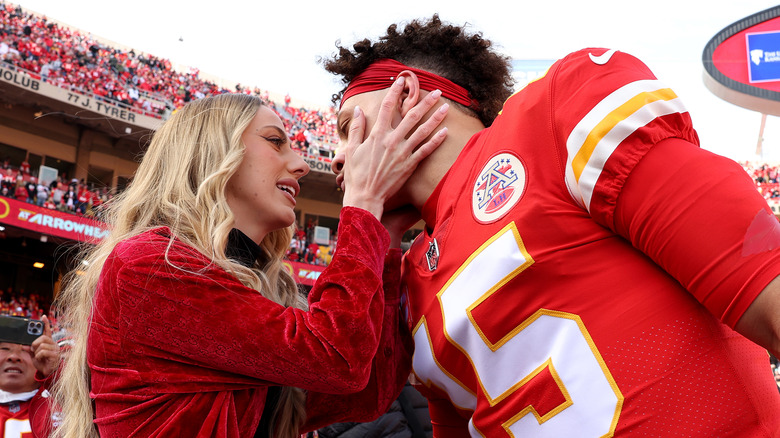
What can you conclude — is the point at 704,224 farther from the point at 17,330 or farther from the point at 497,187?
the point at 17,330

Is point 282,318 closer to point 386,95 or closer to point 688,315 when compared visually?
point 386,95

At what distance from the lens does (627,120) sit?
Result: 1112mm

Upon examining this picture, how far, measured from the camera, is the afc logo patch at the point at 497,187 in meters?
1.32

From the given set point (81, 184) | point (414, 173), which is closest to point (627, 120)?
point (414, 173)

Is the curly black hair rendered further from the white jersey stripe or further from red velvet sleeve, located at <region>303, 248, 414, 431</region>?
the white jersey stripe

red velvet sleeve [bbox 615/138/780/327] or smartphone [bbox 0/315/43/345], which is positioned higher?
red velvet sleeve [bbox 615/138/780/327]

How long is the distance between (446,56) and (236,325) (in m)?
0.98

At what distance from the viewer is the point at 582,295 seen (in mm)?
1219

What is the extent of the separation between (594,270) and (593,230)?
7cm

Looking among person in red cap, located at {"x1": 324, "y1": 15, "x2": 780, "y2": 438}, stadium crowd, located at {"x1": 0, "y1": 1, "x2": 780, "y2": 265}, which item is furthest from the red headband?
stadium crowd, located at {"x1": 0, "y1": 1, "x2": 780, "y2": 265}

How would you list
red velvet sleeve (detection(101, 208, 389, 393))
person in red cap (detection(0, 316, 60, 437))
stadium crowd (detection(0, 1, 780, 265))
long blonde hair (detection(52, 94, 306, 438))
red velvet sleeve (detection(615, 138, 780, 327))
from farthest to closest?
stadium crowd (detection(0, 1, 780, 265)) → person in red cap (detection(0, 316, 60, 437)) → long blonde hair (detection(52, 94, 306, 438)) → red velvet sleeve (detection(101, 208, 389, 393)) → red velvet sleeve (detection(615, 138, 780, 327))

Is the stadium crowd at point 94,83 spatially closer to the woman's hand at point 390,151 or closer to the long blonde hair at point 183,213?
the long blonde hair at point 183,213

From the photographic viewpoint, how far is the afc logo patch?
1323 mm

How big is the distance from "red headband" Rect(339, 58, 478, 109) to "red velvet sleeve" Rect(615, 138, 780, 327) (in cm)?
81
